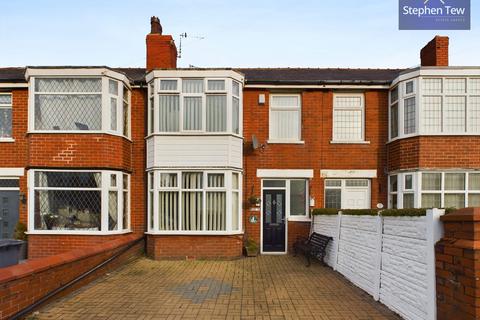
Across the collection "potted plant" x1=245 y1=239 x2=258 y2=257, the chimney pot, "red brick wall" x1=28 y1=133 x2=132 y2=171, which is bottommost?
"potted plant" x1=245 y1=239 x2=258 y2=257

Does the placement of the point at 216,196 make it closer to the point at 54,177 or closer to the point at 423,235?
the point at 54,177

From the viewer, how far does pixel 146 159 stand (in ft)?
34.2

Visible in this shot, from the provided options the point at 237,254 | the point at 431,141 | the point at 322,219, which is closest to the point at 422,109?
the point at 431,141

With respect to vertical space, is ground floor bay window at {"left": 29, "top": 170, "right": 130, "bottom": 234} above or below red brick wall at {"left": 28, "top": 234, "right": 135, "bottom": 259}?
above

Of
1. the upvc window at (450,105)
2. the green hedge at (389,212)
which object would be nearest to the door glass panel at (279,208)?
the green hedge at (389,212)

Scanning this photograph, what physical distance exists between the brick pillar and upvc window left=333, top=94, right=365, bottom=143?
7012 millimetres

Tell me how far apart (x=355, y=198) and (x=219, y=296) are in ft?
21.0

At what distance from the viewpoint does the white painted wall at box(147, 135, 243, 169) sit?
9547 millimetres

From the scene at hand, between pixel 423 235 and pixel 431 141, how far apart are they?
6039 mm

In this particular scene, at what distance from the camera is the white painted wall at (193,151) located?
31.3 feet

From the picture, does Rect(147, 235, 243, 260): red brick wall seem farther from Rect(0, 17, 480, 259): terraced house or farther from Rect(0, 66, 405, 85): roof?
Rect(0, 66, 405, 85): roof

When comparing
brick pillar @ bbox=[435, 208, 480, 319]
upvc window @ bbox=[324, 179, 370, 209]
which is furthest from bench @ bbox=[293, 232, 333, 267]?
brick pillar @ bbox=[435, 208, 480, 319]

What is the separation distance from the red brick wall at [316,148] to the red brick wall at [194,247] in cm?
121

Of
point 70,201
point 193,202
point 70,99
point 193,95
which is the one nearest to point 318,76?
point 193,95
